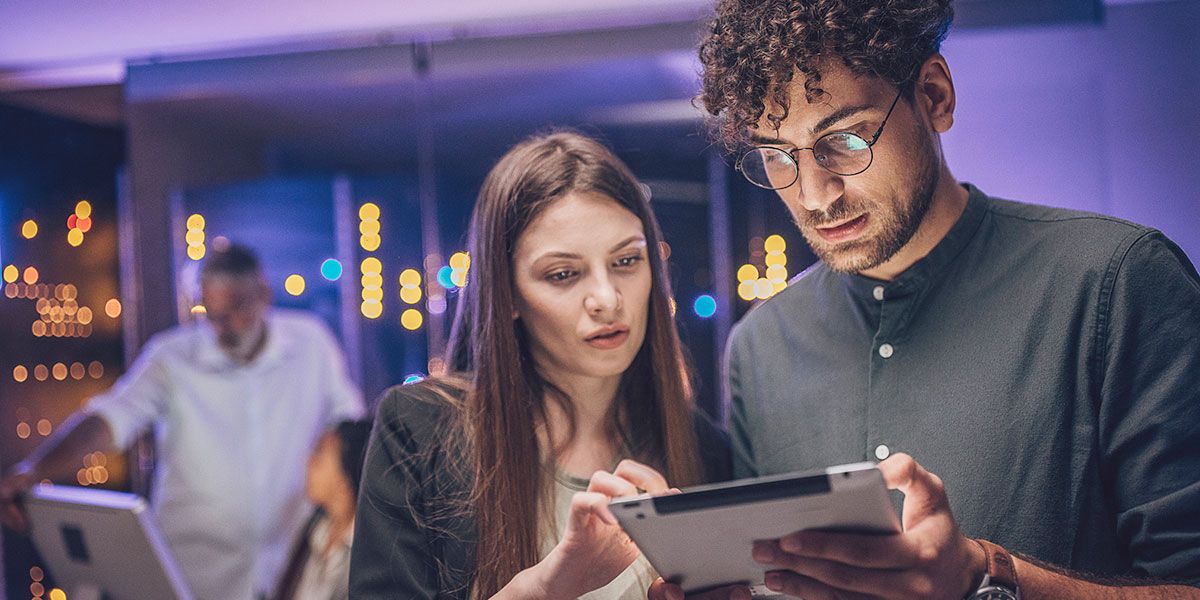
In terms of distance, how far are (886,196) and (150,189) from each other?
13.0 ft

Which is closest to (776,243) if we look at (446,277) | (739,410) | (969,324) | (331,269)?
(446,277)

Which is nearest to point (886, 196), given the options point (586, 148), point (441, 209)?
point (586, 148)

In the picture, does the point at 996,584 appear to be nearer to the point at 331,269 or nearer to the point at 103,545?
the point at 103,545

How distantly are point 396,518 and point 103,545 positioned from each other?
1360 mm

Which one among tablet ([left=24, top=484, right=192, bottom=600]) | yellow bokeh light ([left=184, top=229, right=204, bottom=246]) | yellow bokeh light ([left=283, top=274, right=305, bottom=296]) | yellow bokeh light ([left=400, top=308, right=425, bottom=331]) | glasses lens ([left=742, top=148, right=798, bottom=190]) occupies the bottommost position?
tablet ([left=24, top=484, right=192, bottom=600])

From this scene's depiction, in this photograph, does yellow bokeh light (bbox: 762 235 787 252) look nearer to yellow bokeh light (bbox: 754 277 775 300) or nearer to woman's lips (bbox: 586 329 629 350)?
yellow bokeh light (bbox: 754 277 775 300)

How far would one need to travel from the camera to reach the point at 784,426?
162cm

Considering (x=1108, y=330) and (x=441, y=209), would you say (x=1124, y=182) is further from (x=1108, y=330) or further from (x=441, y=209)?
(x=441, y=209)

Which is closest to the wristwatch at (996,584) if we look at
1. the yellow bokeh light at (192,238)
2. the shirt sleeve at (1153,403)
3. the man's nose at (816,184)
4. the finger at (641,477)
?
the shirt sleeve at (1153,403)

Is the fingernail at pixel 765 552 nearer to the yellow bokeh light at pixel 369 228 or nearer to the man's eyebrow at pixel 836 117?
the man's eyebrow at pixel 836 117

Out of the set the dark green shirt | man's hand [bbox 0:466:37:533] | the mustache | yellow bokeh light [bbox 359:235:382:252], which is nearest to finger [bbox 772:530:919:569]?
the dark green shirt

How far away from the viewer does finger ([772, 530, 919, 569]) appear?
3.29ft

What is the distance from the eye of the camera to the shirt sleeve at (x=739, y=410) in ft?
5.66

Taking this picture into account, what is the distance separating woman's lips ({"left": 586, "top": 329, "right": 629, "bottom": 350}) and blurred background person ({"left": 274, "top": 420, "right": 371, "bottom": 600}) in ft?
4.48
